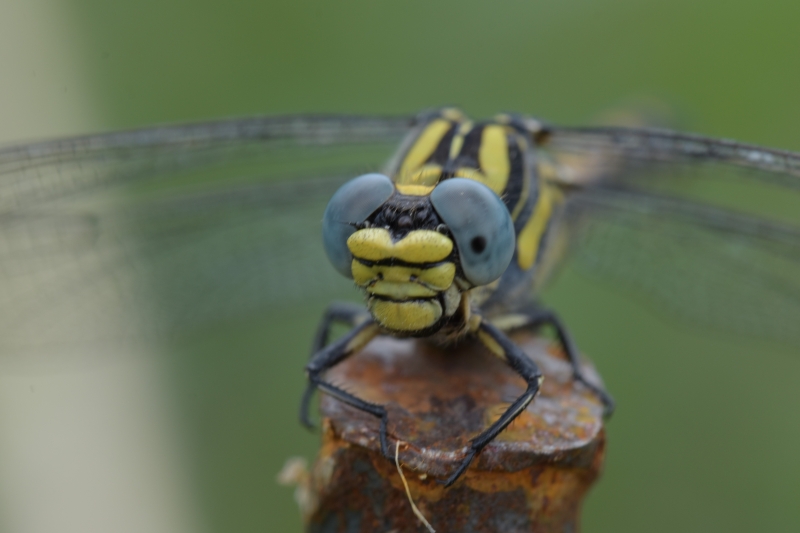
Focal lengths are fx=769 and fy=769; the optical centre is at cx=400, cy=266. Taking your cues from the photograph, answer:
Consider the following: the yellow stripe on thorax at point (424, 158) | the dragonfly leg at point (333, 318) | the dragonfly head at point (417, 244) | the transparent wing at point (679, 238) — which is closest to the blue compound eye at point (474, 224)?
the dragonfly head at point (417, 244)

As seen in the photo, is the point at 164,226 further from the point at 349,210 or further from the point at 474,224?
the point at 474,224

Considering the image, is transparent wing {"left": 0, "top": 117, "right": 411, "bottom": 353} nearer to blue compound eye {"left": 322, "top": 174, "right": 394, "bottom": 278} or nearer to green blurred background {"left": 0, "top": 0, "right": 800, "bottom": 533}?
green blurred background {"left": 0, "top": 0, "right": 800, "bottom": 533}

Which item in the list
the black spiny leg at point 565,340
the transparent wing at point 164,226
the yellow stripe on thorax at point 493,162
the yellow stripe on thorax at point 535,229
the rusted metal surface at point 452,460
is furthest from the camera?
the transparent wing at point 164,226

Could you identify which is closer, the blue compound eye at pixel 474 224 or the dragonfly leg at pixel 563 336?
the blue compound eye at pixel 474 224

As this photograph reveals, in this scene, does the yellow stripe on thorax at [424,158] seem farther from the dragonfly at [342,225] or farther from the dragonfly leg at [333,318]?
the dragonfly leg at [333,318]

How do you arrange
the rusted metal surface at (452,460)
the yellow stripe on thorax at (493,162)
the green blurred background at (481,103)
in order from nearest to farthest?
1. the rusted metal surface at (452,460)
2. the yellow stripe on thorax at (493,162)
3. the green blurred background at (481,103)

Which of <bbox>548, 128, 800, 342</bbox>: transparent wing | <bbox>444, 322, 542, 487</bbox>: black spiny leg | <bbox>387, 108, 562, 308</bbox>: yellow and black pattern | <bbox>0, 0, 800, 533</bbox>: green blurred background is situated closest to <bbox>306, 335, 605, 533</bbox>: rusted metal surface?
<bbox>444, 322, 542, 487</bbox>: black spiny leg

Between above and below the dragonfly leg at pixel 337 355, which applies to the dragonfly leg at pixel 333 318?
below
